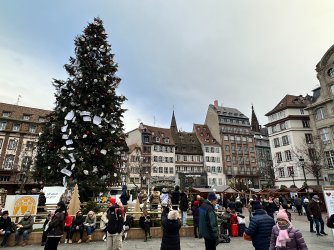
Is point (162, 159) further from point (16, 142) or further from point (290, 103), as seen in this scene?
point (16, 142)

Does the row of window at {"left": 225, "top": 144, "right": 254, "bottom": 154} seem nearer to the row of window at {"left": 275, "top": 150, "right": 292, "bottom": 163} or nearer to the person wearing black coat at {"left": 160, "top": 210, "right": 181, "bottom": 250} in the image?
the row of window at {"left": 275, "top": 150, "right": 292, "bottom": 163}

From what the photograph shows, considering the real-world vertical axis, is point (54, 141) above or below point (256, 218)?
above

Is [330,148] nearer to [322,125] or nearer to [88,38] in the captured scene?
[322,125]

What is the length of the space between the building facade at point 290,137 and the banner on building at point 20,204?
39971 mm

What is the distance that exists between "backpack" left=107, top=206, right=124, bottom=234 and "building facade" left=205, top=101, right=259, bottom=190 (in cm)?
5840

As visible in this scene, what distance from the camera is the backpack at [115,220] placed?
22.0 feet

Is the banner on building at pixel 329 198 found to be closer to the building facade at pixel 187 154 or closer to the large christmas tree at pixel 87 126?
the large christmas tree at pixel 87 126

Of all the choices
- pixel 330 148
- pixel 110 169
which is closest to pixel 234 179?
pixel 330 148

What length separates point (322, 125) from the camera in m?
36.2

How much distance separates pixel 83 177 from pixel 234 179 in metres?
55.2

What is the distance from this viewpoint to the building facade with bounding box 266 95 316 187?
4034 cm

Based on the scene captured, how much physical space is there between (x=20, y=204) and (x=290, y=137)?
43.5m

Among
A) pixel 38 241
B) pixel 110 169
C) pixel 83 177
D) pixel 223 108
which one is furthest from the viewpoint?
pixel 223 108

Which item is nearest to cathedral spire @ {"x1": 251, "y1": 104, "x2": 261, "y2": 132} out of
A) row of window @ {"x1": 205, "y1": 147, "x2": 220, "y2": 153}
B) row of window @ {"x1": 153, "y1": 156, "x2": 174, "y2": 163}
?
row of window @ {"x1": 205, "y1": 147, "x2": 220, "y2": 153}
